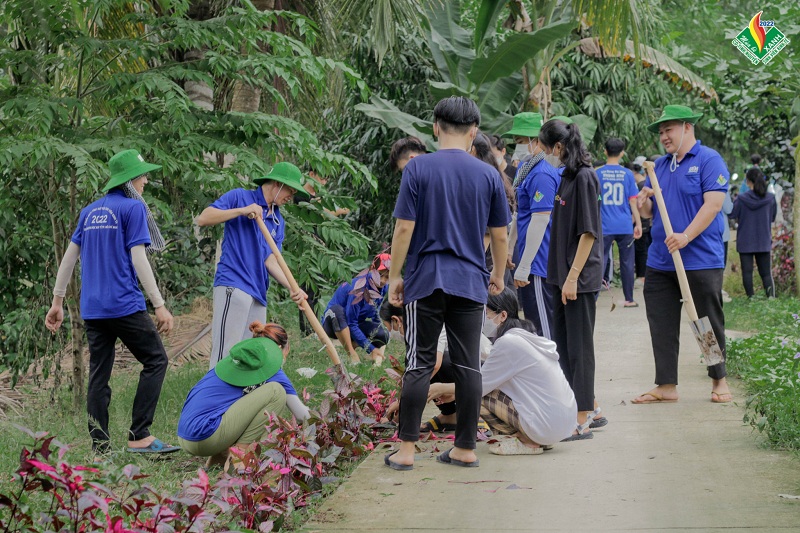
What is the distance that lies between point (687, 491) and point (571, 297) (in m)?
1.58

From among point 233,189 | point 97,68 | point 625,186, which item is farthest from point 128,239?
point 625,186

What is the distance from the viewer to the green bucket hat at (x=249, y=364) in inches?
179

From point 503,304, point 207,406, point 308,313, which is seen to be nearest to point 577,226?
point 503,304

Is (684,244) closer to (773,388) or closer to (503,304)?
(773,388)

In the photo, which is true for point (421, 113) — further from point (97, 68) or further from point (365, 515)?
point (365, 515)

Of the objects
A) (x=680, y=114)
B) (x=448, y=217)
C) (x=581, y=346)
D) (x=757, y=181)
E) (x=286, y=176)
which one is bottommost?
(x=581, y=346)

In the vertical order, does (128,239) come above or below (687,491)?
above

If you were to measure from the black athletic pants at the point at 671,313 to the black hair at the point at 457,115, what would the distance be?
7.87ft

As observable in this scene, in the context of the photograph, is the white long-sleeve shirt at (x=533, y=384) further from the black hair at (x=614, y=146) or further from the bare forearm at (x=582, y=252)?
the black hair at (x=614, y=146)

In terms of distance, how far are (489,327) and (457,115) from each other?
60.0 inches

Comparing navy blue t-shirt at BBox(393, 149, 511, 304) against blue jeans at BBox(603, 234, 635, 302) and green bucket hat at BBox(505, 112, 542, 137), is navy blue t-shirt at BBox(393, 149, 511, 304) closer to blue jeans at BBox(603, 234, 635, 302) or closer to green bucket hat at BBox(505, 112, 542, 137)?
green bucket hat at BBox(505, 112, 542, 137)

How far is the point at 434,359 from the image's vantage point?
437 cm

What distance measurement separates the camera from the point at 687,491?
3.88 m

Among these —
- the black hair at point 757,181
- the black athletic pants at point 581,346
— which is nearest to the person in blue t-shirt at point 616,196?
the black hair at point 757,181
